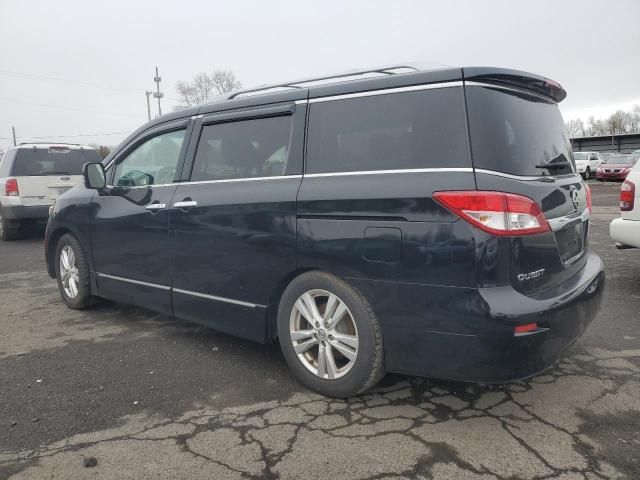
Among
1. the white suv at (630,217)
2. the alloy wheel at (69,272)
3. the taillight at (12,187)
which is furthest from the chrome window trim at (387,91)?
the taillight at (12,187)

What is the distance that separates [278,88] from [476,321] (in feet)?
6.90

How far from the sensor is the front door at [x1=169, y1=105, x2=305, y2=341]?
319 cm

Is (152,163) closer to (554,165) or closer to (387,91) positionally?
(387,91)

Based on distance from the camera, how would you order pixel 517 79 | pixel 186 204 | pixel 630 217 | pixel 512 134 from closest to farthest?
pixel 512 134
pixel 517 79
pixel 186 204
pixel 630 217

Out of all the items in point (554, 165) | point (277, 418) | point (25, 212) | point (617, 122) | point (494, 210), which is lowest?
point (277, 418)

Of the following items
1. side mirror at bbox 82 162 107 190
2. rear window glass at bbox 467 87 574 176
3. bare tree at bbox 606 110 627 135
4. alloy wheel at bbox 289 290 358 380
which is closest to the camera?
rear window glass at bbox 467 87 574 176

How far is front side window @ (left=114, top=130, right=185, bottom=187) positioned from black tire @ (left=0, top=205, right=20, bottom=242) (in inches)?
268

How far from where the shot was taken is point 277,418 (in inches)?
113

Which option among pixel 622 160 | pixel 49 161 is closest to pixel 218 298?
pixel 49 161

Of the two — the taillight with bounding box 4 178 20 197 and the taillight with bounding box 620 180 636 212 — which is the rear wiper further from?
the taillight with bounding box 4 178 20 197

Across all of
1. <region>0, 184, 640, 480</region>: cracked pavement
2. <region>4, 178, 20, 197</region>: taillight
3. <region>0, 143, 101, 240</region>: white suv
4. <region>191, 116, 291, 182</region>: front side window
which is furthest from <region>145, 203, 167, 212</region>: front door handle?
<region>4, 178, 20, 197</region>: taillight

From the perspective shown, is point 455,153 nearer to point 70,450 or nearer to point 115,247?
point 70,450

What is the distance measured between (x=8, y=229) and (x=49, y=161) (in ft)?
5.39

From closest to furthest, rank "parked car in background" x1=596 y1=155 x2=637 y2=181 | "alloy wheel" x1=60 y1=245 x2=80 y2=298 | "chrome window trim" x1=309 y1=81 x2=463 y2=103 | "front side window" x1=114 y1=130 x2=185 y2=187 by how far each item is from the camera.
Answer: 1. "chrome window trim" x1=309 y1=81 x2=463 y2=103
2. "front side window" x1=114 y1=130 x2=185 y2=187
3. "alloy wheel" x1=60 y1=245 x2=80 y2=298
4. "parked car in background" x1=596 y1=155 x2=637 y2=181
